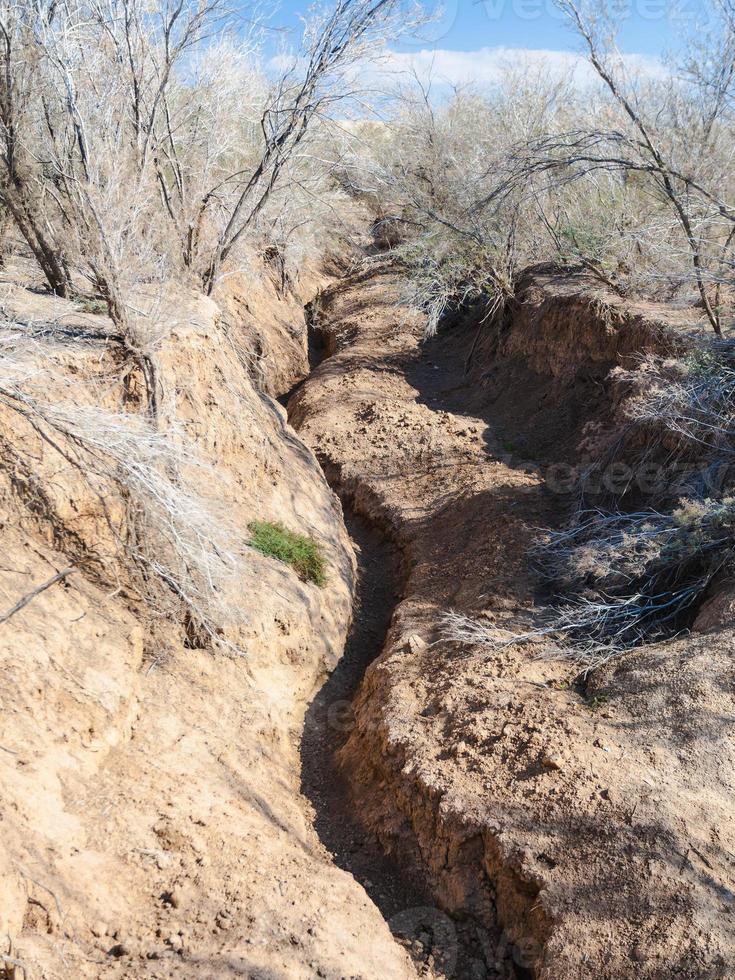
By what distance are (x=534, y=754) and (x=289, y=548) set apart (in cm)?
312

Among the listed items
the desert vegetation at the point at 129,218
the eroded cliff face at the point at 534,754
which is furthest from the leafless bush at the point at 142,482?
the eroded cliff face at the point at 534,754

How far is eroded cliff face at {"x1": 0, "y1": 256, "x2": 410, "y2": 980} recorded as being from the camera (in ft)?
13.1

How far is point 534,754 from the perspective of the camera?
5.34 metres

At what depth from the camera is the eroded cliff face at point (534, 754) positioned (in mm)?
4309

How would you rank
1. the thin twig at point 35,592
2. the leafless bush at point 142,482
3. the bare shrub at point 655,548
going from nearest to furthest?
1. the thin twig at point 35,592
2. the leafless bush at point 142,482
3. the bare shrub at point 655,548

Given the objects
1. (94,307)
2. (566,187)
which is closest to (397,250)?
(566,187)

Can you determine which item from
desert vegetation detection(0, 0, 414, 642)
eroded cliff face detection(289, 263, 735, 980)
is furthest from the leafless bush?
eroded cliff face detection(289, 263, 735, 980)

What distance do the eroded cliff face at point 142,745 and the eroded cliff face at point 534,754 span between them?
0.69 meters

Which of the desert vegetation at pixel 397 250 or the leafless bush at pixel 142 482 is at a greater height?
the desert vegetation at pixel 397 250

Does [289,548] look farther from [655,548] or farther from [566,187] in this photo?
[566,187]

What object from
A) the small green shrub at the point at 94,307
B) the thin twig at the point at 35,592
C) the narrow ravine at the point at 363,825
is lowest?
the narrow ravine at the point at 363,825

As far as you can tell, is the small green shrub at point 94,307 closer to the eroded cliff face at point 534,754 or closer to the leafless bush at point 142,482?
the leafless bush at point 142,482

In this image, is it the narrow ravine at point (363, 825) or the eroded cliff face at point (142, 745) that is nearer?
the eroded cliff face at point (142, 745)

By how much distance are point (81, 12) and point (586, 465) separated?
7473 mm
